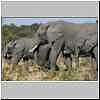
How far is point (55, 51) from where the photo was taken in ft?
10.5

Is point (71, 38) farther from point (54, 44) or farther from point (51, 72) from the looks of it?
point (51, 72)

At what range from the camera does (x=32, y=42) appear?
10.6 feet


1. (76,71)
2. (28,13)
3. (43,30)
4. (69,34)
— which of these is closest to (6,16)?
(28,13)

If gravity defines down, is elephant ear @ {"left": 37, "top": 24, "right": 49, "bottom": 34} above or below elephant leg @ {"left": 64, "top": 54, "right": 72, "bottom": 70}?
above

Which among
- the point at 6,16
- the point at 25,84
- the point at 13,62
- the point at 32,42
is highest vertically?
the point at 6,16

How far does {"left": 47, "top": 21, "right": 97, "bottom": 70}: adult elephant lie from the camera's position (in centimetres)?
315

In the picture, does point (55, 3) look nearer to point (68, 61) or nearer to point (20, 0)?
point (20, 0)

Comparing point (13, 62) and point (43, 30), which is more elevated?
point (43, 30)

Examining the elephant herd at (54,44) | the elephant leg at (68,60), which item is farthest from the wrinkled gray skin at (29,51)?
the elephant leg at (68,60)

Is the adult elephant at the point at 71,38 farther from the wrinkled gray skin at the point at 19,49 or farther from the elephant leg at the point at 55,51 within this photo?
the wrinkled gray skin at the point at 19,49

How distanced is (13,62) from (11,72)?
4.3 inches

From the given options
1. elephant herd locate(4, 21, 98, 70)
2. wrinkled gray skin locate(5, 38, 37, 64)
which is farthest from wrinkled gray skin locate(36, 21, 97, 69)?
wrinkled gray skin locate(5, 38, 37, 64)

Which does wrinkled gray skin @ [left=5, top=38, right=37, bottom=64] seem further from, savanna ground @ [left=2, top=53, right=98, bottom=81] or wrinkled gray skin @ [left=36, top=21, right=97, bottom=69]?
wrinkled gray skin @ [left=36, top=21, right=97, bottom=69]

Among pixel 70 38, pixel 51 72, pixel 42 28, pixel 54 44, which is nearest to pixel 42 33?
pixel 42 28
